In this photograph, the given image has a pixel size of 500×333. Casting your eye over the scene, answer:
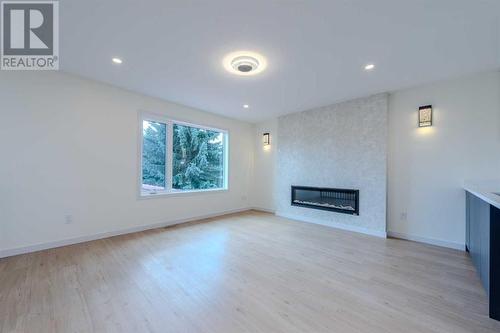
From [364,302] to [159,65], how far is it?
3.58m

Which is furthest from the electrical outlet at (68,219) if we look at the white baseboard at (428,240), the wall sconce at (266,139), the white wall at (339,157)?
the white baseboard at (428,240)

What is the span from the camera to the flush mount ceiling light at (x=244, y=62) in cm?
253

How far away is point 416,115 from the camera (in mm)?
3465

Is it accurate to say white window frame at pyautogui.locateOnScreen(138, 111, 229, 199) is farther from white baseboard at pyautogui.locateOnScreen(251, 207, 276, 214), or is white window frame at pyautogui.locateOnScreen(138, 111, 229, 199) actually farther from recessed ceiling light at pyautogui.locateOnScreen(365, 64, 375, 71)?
recessed ceiling light at pyautogui.locateOnScreen(365, 64, 375, 71)

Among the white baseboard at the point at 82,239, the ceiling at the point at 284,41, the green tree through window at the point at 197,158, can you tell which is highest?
the ceiling at the point at 284,41

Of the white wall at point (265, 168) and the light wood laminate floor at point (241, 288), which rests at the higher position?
the white wall at point (265, 168)

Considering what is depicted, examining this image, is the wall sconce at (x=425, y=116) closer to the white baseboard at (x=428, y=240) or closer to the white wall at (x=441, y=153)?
the white wall at (x=441, y=153)

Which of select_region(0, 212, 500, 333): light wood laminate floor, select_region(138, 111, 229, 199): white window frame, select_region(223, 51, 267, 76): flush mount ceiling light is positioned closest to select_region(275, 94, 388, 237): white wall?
select_region(0, 212, 500, 333): light wood laminate floor

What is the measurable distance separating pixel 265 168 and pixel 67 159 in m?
4.22

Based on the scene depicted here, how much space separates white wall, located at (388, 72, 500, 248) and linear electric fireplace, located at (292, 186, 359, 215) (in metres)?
0.62

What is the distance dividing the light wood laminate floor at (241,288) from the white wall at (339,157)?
2.82 feet

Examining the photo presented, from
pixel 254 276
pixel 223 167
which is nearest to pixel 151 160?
pixel 223 167

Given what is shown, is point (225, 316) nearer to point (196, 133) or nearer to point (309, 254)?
point (309, 254)

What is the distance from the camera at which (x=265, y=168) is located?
19.1 ft
